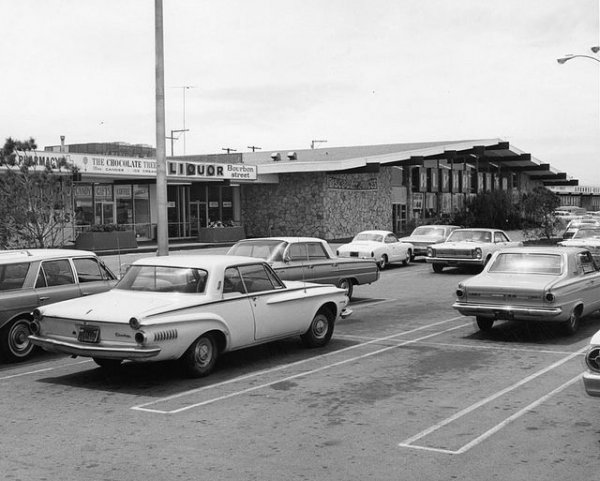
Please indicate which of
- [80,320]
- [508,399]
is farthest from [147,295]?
[508,399]

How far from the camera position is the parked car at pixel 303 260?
15.8 meters

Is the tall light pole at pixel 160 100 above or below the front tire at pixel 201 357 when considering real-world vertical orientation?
above

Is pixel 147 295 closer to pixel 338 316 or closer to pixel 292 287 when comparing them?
pixel 292 287

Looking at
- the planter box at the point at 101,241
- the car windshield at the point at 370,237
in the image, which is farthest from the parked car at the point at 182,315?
the planter box at the point at 101,241

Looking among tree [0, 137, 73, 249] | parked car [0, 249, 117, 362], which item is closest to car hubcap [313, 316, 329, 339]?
parked car [0, 249, 117, 362]

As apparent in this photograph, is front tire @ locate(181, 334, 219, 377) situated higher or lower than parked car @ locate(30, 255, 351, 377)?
lower

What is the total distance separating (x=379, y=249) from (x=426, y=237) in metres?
3.89

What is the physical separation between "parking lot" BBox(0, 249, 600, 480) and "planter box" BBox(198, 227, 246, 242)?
26.0m

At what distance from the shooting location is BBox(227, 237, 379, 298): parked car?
15766mm

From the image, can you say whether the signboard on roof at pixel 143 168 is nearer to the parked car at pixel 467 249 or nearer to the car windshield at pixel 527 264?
the parked car at pixel 467 249

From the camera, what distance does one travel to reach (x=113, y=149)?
2196 inches

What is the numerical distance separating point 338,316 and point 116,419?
4.97 metres

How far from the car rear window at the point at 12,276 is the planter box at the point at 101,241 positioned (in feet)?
64.5

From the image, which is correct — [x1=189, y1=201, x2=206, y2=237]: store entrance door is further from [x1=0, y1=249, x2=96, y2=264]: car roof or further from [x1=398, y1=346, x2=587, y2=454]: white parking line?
[x1=398, y1=346, x2=587, y2=454]: white parking line
